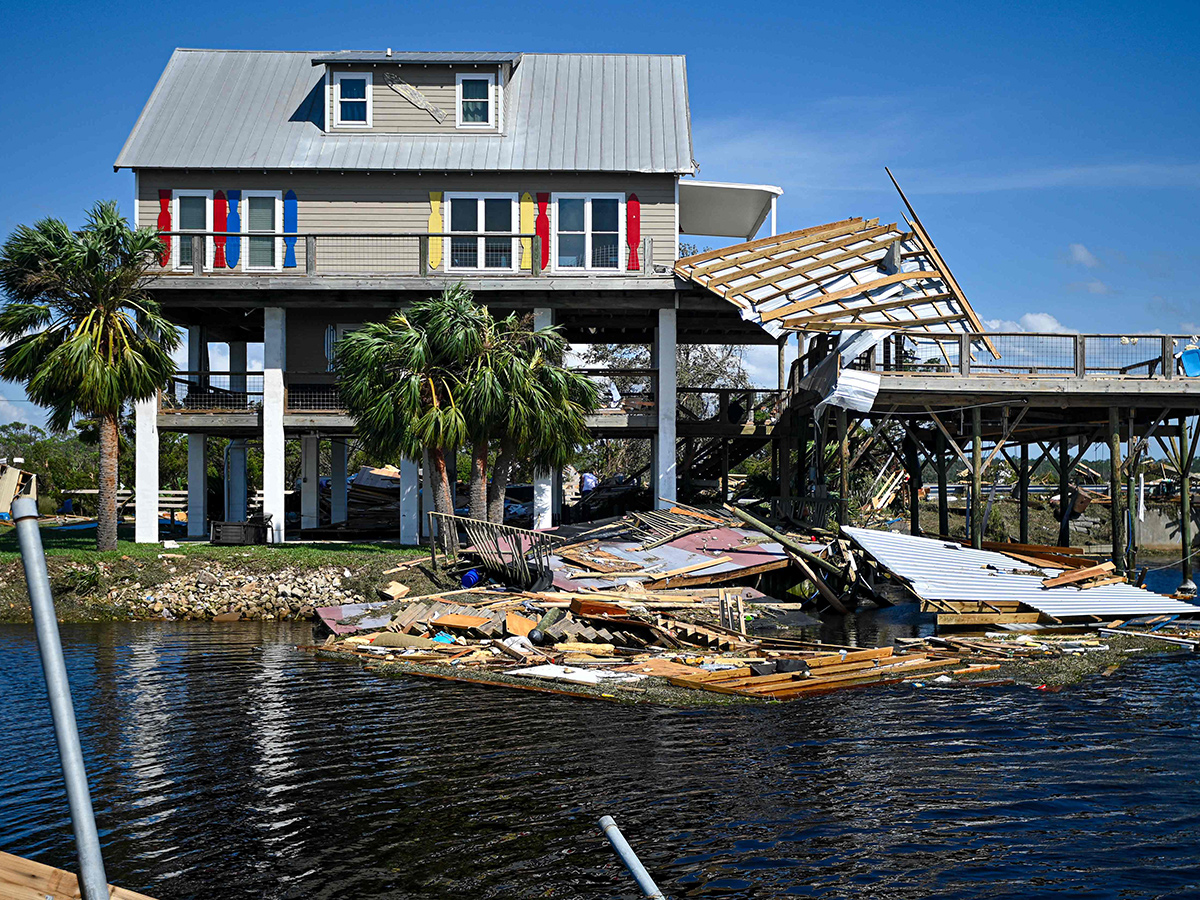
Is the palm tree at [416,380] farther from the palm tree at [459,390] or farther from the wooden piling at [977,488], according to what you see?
the wooden piling at [977,488]

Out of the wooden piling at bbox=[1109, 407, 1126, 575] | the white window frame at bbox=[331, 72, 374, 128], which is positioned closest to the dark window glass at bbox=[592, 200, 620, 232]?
the white window frame at bbox=[331, 72, 374, 128]

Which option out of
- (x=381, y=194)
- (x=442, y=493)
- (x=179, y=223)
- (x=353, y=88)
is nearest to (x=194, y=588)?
(x=442, y=493)

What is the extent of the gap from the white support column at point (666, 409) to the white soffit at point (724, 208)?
16.0 feet

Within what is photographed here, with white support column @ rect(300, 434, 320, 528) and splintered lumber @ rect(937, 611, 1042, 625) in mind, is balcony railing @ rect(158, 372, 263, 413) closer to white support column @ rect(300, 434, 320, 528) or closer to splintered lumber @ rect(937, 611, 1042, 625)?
white support column @ rect(300, 434, 320, 528)

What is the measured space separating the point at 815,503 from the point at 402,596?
1150cm

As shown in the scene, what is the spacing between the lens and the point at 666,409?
94.9 feet

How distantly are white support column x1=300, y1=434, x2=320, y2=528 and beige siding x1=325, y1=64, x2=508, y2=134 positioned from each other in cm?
962

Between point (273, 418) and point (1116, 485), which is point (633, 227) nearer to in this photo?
point (273, 418)

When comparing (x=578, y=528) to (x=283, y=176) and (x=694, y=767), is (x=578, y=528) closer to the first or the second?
(x=283, y=176)

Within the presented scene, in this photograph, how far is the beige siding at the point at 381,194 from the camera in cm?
2992

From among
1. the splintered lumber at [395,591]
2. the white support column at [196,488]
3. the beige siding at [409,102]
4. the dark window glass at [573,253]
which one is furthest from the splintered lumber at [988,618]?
the white support column at [196,488]

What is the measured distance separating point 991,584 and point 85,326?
21.0 m

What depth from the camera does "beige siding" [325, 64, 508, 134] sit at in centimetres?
3100

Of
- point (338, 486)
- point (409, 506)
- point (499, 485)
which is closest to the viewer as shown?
point (499, 485)
